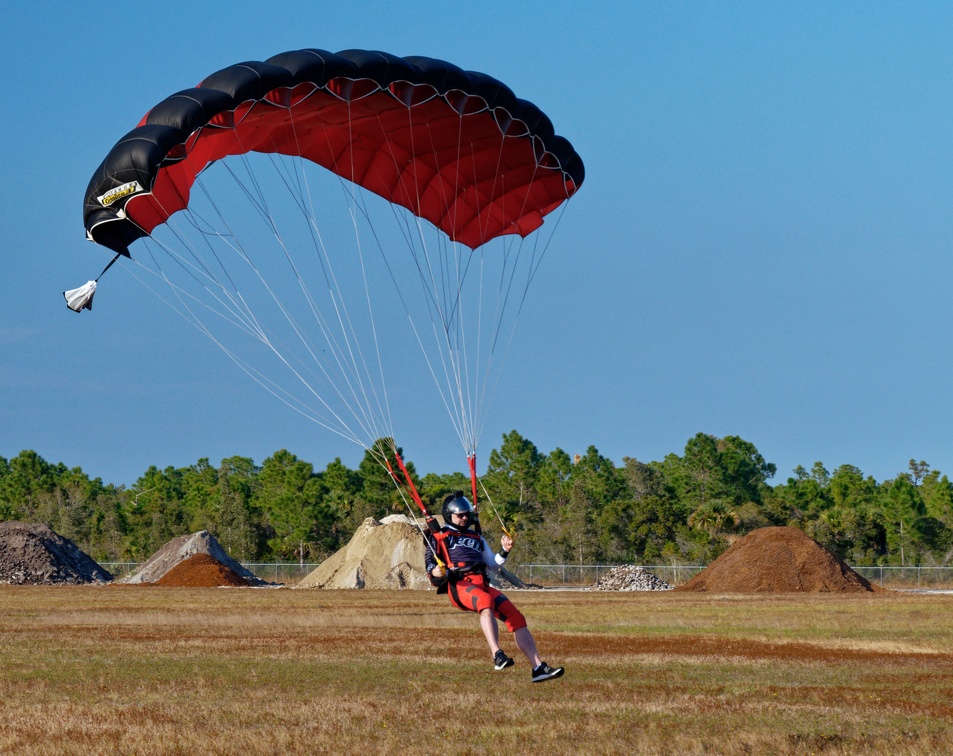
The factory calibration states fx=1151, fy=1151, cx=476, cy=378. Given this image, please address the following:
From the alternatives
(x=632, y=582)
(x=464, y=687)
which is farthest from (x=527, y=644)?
(x=632, y=582)

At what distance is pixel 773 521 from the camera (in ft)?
229

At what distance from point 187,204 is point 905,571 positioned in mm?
50416

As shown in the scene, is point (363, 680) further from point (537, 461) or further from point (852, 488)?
point (537, 461)

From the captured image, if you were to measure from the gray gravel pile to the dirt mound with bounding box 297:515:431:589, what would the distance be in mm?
8255

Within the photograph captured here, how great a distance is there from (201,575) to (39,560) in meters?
8.76

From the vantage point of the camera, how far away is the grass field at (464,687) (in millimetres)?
10156

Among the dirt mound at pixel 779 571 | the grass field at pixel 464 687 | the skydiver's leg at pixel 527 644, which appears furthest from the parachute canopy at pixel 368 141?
the dirt mound at pixel 779 571

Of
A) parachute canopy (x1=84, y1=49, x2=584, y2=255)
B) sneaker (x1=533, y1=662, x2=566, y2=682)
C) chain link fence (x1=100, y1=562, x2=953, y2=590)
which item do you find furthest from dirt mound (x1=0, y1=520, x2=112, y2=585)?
sneaker (x1=533, y1=662, x2=566, y2=682)

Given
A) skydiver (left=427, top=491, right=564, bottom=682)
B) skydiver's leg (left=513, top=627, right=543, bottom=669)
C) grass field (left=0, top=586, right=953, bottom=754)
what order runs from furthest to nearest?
skydiver's leg (left=513, top=627, right=543, bottom=669)
skydiver (left=427, top=491, right=564, bottom=682)
grass field (left=0, top=586, right=953, bottom=754)

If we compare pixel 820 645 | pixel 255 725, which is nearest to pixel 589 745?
pixel 255 725

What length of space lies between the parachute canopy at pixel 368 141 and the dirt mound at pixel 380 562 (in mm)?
31886

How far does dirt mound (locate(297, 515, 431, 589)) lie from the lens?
50438 mm

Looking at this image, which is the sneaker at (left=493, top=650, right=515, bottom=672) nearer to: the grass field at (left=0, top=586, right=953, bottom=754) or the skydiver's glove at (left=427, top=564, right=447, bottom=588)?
the grass field at (left=0, top=586, right=953, bottom=754)

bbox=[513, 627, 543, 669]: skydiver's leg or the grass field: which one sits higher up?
bbox=[513, 627, 543, 669]: skydiver's leg
